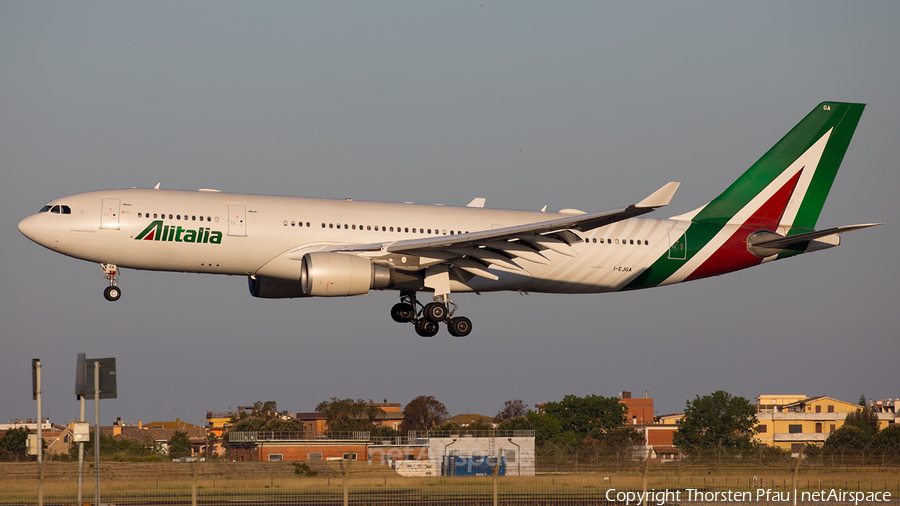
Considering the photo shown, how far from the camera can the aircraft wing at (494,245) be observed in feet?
105

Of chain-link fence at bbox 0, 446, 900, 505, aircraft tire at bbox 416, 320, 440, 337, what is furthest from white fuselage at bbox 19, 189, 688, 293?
chain-link fence at bbox 0, 446, 900, 505

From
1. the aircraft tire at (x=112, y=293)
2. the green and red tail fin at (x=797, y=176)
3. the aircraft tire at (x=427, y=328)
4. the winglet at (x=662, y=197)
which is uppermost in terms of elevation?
the green and red tail fin at (x=797, y=176)

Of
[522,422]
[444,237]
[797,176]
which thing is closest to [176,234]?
[444,237]

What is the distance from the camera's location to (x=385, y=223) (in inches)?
1448

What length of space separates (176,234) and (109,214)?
2.36 m

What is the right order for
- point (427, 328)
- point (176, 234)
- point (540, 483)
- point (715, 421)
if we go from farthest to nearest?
point (715, 421) < point (427, 328) < point (176, 234) < point (540, 483)

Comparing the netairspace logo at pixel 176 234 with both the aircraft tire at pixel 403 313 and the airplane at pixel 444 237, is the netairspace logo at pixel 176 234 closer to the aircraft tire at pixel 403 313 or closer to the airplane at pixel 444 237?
the airplane at pixel 444 237

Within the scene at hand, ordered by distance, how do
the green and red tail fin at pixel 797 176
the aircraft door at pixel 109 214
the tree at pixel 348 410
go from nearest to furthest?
1. the aircraft door at pixel 109 214
2. the green and red tail fin at pixel 797 176
3. the tree at pixel 348 410

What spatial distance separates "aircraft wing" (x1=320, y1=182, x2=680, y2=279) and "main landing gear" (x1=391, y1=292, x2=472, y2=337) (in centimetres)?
169

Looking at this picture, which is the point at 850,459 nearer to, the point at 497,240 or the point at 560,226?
the point at 560,226

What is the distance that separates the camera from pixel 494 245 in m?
34.8

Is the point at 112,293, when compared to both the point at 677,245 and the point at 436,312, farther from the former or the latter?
the point at 677,245

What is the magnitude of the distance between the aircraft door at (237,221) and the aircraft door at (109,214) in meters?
3.77

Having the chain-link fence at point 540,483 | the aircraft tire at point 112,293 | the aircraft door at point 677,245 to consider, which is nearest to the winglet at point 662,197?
the chain-link fence at point 540,483
